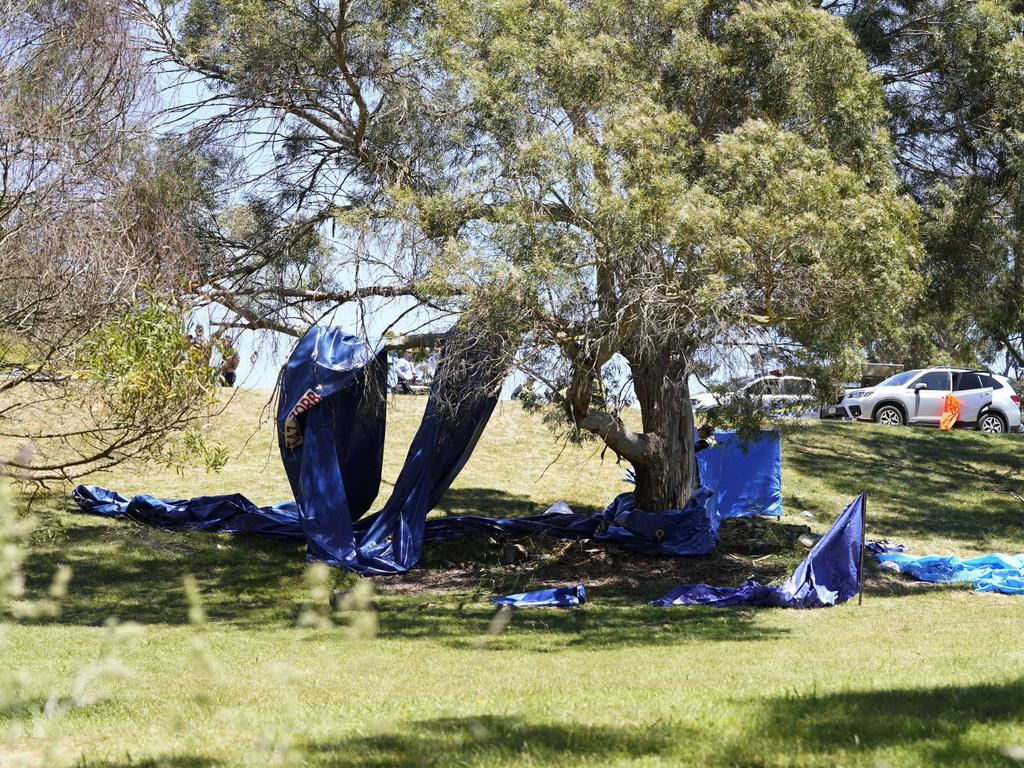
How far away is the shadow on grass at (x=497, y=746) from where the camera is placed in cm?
435

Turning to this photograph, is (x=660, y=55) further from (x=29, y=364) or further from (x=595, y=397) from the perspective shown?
(x=29, y=364)

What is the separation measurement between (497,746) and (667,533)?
1091cm

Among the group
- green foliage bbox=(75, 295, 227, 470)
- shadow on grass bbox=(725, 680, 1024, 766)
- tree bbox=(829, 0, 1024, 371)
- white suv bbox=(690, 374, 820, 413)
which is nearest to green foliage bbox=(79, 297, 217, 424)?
green foliage bbox=(75, 295, 227, 470)

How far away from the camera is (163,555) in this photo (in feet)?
46.9

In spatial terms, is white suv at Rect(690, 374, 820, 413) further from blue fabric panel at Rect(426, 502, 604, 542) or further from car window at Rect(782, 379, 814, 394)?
blue fabric panel at Rect(426, 502, 604, 542)

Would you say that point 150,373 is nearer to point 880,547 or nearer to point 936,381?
point 880,547

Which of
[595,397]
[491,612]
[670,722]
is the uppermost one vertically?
[595,397]

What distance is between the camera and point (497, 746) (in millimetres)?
4531

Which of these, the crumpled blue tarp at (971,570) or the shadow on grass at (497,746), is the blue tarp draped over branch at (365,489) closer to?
the crumpled blue tarp at (971,570)

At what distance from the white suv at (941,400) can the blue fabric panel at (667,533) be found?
12.3 metres

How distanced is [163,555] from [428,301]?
526cm

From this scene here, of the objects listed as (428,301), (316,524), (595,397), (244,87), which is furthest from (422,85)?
(316,524)

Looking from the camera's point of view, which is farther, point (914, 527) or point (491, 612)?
point (914, 527)

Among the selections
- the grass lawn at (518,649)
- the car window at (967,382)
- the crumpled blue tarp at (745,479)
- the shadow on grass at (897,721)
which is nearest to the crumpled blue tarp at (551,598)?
the grass lawn at (518,649)
